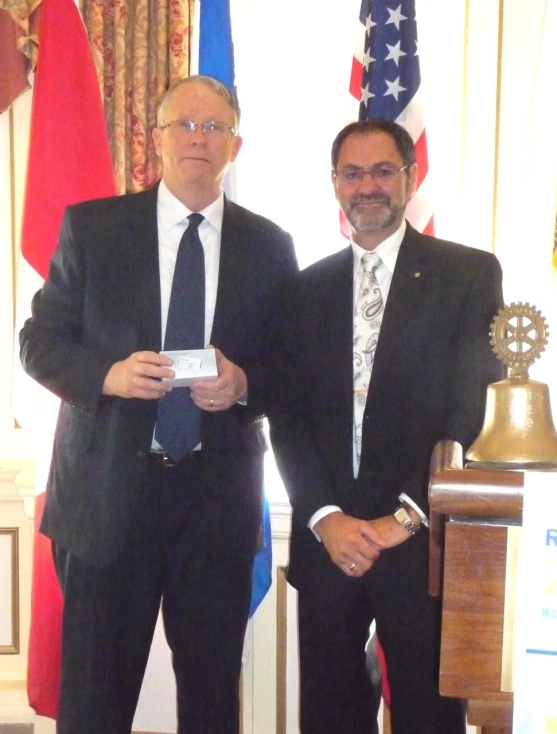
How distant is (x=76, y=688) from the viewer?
74.3 inches

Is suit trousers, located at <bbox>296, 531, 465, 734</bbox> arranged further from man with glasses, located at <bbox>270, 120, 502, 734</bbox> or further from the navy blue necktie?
the navy blue necktie

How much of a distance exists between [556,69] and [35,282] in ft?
5.73

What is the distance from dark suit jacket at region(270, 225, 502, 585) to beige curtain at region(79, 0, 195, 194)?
1026mm

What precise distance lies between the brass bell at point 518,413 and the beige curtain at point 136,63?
1810 millimetres

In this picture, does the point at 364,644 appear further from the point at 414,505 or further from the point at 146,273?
the point at 146,273

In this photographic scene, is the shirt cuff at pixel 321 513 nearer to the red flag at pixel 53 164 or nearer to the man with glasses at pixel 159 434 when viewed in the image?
the man with glasses at pixel 159 434

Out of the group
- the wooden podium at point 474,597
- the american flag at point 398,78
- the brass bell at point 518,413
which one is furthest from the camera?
the american flag at point 398,78

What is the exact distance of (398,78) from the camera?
2.49 m

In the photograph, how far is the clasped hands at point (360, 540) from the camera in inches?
66.6

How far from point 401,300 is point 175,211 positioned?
0.58 metres

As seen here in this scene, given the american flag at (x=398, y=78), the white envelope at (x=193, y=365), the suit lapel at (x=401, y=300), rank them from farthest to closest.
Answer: the american flag at (x=398, y=78) < the suit lapel at (x=401, y=300) < the white envelope at (x=193, y=365)

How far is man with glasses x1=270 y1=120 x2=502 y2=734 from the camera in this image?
1.73 metres

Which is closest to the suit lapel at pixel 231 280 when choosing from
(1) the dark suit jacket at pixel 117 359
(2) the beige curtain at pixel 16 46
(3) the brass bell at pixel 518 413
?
(1) the dark suit jacket at pixel 117 359

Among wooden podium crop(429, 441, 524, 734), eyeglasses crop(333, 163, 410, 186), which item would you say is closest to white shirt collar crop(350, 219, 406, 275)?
eyeglasses crop(333, 163, 410, 186)
